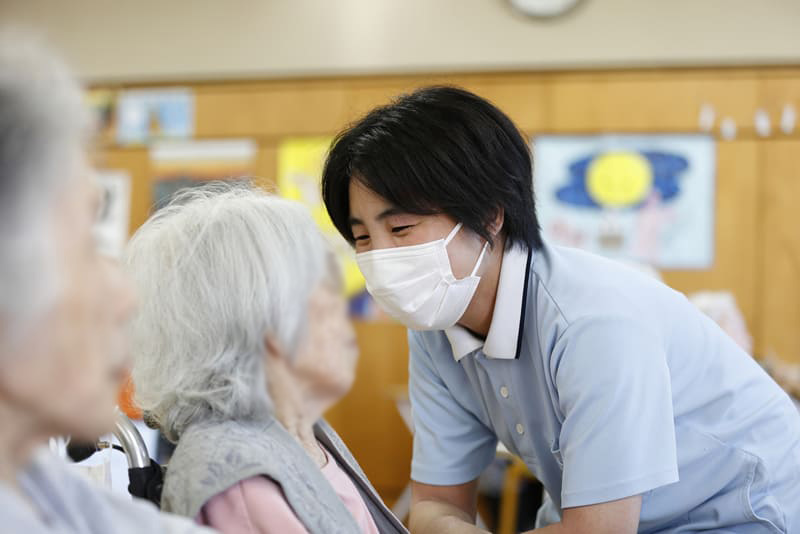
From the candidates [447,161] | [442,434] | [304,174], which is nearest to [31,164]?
[447,161]

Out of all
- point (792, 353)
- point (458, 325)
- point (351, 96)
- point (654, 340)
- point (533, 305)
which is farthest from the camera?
point (351, 96)

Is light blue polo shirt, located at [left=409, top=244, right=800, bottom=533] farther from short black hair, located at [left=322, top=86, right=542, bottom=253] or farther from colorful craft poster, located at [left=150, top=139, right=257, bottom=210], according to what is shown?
colorful craft poster, located at [left=150, top=139, right=257, bottom=210]

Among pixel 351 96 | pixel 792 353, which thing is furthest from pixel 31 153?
pixel 792 353

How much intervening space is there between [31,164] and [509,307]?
34.1 inches

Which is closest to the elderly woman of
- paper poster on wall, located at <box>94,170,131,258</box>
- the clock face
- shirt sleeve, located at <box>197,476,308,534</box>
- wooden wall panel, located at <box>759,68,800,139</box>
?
shirt sleeve, located at <box>197,476,308,534</box>

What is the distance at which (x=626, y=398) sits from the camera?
1.14 meters

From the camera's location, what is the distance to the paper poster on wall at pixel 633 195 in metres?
3.87

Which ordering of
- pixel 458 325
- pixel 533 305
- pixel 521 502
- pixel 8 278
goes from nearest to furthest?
pixel 8 278
pixel 533 305
pixel 458 325
pixel 521 502

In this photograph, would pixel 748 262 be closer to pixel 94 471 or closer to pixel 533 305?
pixel 533 305

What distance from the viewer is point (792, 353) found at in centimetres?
381

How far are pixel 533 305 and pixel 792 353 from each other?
302 centimetres

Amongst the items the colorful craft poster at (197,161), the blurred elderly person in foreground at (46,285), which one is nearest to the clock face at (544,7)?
the colorful craft poster at (197,161)

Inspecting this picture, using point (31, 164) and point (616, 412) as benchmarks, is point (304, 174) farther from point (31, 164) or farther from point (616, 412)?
point (31, 164)

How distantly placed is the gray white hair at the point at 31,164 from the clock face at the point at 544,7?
3.60 m
